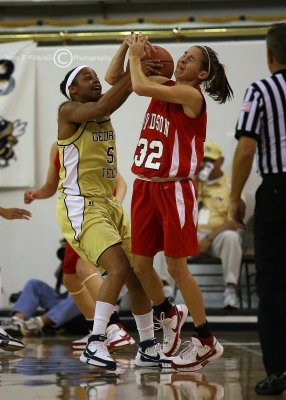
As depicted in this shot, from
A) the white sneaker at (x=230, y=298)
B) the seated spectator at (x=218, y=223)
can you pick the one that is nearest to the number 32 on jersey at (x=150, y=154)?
the seated spectator at (x=218, y=223)

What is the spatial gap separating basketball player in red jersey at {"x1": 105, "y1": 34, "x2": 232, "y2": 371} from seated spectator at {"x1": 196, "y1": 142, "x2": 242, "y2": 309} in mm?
3728

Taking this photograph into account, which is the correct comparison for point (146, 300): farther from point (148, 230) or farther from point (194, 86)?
point (194, 86)

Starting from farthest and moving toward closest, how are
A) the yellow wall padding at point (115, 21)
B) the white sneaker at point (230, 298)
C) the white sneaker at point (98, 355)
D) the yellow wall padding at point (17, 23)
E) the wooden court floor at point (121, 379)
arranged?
the yellow wall padding at point (115, 21), the yellow wall padding at point (17, 23), the white sneaker at point (230, 298), the white sneaker at point (98, 355), the wooden court floor at point (121, 379)

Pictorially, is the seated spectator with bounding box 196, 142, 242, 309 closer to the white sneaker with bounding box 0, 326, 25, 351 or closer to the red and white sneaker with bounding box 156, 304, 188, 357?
the white sneaker with bounding box 0, 326, 25, 351

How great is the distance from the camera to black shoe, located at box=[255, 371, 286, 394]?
4062 millimetres

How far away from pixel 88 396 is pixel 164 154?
5.15ft

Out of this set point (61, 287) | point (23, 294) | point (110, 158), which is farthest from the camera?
point (61, 287)

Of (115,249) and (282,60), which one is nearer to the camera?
(282,60)

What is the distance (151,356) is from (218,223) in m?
3.85

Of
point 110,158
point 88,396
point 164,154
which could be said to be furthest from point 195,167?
point 88,396

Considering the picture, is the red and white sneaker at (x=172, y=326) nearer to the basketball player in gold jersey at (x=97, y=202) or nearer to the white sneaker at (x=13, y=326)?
the basketball player in gold jersey at (x=97, y=202)

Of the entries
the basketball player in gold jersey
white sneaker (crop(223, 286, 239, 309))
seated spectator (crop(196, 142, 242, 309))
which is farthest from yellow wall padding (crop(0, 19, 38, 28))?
the basketball player in gold jersey

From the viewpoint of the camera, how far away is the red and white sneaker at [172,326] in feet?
17.5

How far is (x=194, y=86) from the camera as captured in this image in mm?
5223
